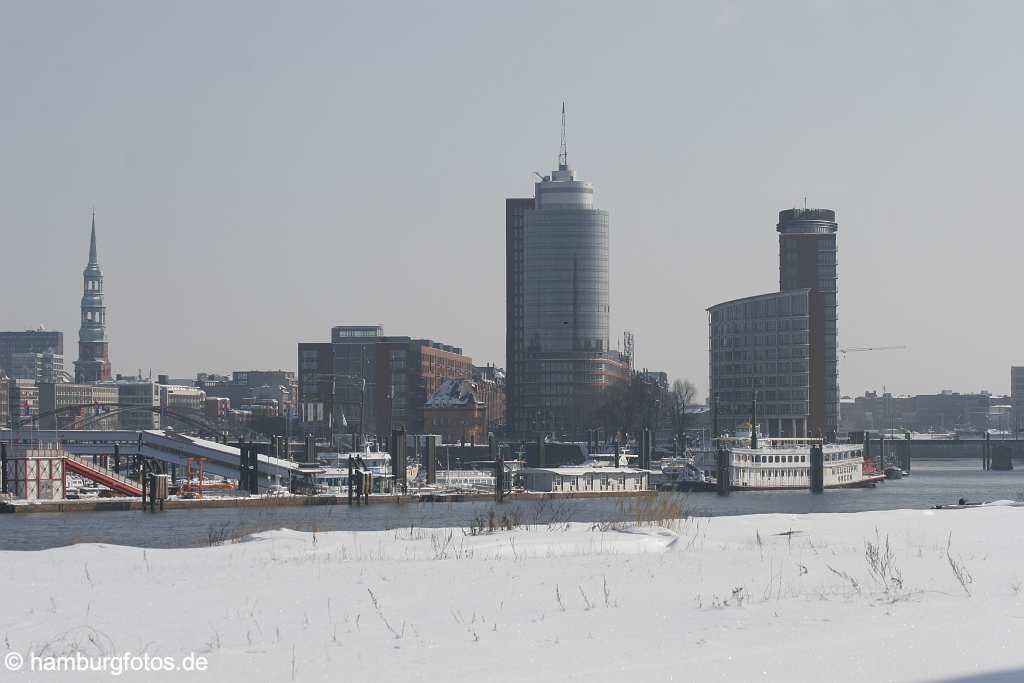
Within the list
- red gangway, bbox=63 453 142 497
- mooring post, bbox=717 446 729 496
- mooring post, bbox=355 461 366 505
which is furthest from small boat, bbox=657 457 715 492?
red gangway, bbox=63 453 142 497

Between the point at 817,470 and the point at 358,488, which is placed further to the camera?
the point at 817,470

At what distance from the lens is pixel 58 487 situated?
9150cm

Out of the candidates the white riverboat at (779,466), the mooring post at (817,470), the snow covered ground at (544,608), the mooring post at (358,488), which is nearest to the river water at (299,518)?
the mooring post at (358,488)

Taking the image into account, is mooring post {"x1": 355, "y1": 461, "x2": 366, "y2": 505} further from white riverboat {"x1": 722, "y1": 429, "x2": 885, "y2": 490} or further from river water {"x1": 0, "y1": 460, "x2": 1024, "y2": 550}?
white riverboat {"x1": 722, "y1": 429, "x2": 885, "y2": 490}

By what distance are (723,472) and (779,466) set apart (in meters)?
13.6

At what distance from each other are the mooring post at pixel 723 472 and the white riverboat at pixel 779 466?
11.1 feet

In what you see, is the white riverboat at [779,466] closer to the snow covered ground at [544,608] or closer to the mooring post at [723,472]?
the mooring post at [723,472]

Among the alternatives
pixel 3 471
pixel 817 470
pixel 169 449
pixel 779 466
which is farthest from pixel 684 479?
pixel 3 471

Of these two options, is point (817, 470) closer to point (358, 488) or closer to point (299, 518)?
point (358, 488)

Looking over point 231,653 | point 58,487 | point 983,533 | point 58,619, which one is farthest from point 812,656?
point 58,487

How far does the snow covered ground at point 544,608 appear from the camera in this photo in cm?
1730

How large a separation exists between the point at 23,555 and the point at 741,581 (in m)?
16.3

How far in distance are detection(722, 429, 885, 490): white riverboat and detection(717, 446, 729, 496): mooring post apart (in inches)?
133

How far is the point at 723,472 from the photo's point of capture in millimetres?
130125
